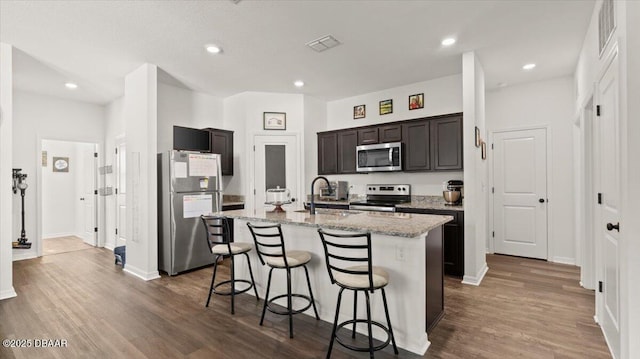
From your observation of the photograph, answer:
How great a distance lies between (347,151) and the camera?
5438mm

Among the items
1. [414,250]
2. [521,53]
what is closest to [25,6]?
[414,250]

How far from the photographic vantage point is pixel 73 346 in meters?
2.33

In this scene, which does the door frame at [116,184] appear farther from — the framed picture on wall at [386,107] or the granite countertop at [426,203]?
the framed picture on wall at [386,107]

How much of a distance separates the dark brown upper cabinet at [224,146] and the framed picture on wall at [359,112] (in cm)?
237

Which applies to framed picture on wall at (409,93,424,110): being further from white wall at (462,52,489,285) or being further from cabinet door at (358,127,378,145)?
white wall at (462,52,489,285)

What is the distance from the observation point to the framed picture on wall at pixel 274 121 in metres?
5.46

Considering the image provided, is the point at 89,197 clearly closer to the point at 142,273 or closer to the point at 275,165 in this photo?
the point at 142,273

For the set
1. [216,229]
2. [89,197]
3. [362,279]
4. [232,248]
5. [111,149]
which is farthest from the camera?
[89,197]

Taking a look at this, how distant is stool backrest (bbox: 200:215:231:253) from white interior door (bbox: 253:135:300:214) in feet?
7.34

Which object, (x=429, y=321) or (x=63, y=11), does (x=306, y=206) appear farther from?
(x=63, y=11)

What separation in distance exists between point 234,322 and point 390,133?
359cm

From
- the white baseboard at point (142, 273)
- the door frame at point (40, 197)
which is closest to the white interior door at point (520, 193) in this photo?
the white baseboard at point (142, 273)

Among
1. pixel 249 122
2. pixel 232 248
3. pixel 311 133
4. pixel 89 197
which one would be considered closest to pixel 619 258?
pixel 232 248

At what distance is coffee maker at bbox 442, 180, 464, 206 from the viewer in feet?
13.7
